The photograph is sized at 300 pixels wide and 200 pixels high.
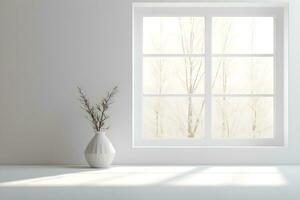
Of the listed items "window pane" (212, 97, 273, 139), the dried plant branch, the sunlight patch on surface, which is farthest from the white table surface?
"window pane" (212, 97, 273, 139)

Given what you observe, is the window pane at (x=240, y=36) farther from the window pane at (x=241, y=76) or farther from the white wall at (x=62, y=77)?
the white wall at (x=62, y=77)

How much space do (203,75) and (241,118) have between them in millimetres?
555

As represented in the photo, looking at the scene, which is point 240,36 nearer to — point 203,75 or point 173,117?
point 203,75

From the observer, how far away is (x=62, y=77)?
229 inches

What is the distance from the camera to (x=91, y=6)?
19.0 ft

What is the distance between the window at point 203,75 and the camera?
611 centimetres

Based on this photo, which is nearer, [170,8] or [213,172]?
[213,172]

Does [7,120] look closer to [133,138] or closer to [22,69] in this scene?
[22,69]

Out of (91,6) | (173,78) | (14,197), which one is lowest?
(14,197)

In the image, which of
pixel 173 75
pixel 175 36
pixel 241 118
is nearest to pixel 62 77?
pixel 173 75

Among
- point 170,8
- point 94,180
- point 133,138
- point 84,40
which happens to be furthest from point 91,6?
point 94,180

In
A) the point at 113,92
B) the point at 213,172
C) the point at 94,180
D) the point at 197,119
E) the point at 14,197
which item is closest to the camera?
the point at 14,197

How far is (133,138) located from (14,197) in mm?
2051

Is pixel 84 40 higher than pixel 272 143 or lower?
higher
